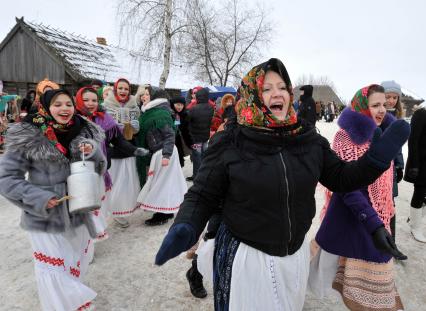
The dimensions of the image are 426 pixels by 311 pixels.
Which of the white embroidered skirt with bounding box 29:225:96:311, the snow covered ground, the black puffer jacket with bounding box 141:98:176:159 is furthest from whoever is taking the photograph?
the black puffer jacket with bounding box 141:98:176:159

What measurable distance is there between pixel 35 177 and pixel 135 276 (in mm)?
1511

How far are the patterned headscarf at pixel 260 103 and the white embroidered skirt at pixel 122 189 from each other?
301 centimetres

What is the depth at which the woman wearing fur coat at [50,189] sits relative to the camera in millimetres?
2076

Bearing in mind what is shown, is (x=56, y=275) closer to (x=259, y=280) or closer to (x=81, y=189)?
(x=81, y=189)

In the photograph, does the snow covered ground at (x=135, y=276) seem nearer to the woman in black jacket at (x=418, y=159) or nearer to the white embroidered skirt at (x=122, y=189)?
the white embroidered skirt at (x=122, y=189)

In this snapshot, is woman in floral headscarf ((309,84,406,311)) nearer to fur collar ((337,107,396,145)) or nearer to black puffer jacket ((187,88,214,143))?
fur collar ((337,107,396,145))

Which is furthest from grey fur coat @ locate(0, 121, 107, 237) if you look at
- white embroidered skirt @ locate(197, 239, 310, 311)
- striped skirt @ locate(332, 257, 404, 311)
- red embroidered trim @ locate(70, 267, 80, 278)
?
striped skirt @ locate(332, 257, 404, 311)

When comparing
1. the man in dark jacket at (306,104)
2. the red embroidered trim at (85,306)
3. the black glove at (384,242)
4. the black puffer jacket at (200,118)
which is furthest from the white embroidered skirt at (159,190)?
the man in dark jacket at (306,104)

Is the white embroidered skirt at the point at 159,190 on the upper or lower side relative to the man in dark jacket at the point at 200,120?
lower

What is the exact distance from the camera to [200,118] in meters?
6.21

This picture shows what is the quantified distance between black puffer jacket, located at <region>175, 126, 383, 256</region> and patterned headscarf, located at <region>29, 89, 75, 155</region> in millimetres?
1253

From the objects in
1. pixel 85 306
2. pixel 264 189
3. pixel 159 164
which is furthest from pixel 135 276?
pixel 264 189

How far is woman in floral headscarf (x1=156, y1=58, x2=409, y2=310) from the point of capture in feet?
4.84

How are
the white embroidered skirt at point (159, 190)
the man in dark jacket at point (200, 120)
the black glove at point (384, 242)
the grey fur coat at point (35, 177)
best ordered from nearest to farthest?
the black glove at point (384, 242) → the grey fur coat at point (35, 177) → the white embroidered skirt at point (159, 190) → the man in dark jacket at point (200, 120)
